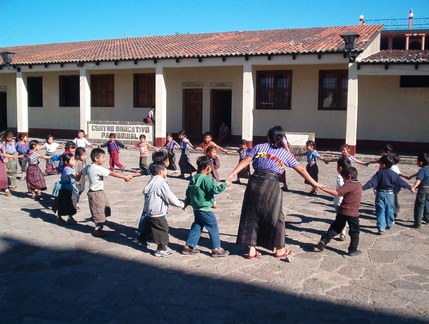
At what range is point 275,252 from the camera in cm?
575

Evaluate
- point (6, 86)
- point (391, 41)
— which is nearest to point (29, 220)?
point (6, 86)

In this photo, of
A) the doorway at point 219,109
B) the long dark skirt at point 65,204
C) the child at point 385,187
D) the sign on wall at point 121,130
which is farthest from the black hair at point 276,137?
the doorway at point 219,109

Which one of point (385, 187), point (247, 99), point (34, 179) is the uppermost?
point (247, 99)

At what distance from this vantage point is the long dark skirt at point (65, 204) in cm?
712

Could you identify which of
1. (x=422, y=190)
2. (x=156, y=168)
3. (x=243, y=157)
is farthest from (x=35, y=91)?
(x=422, y=190)

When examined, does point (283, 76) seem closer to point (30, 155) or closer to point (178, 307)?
point (30, 155)

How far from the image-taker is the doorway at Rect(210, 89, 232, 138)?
19562 millimetres

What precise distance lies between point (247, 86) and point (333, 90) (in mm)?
3390

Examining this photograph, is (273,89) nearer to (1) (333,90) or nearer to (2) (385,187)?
(1) (333,90)

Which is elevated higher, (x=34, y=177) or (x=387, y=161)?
(x=387, y=161)

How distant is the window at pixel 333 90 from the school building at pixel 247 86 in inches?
1.5

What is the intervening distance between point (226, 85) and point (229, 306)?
1551 centimetres

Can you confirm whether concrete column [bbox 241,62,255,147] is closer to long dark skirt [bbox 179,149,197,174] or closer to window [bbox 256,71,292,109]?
window [bbox 256,71,292,109]

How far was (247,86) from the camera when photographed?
16.6 meters
